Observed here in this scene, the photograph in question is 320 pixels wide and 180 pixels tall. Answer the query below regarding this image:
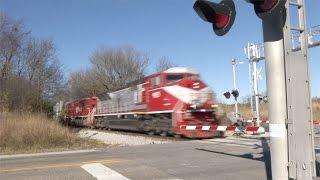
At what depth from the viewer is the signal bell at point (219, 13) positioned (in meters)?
6.93

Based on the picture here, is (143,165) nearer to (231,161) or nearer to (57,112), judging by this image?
(231,161)

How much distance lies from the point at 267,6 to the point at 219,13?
2.95 ft

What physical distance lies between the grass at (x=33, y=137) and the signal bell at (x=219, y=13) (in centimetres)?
1570

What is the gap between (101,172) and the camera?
38.0 ft

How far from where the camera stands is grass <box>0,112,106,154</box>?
869 inches

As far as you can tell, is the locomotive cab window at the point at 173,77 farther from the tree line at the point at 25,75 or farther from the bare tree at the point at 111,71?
the bare tree at the point at 111,71

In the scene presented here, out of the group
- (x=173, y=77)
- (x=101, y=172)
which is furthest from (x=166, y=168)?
(x=173, y=77)

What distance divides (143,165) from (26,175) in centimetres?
294

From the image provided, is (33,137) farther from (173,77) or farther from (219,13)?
(219,13)

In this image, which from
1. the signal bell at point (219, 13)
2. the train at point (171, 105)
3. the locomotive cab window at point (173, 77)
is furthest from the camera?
the locomotive cab window at point (173, 77)

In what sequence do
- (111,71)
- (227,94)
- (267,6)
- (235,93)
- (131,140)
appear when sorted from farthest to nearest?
(111,71)
(227,94)
(235,93)
(131,140)
(267,6)

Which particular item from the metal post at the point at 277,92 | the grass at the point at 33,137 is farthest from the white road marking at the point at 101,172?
the grass at the point at 33,137

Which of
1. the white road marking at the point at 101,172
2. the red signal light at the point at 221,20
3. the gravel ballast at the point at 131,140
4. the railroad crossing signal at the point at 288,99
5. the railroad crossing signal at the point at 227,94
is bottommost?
the white road marking at the point at 101,172

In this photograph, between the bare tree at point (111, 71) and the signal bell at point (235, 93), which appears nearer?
the signal bell at point (235, 93)
